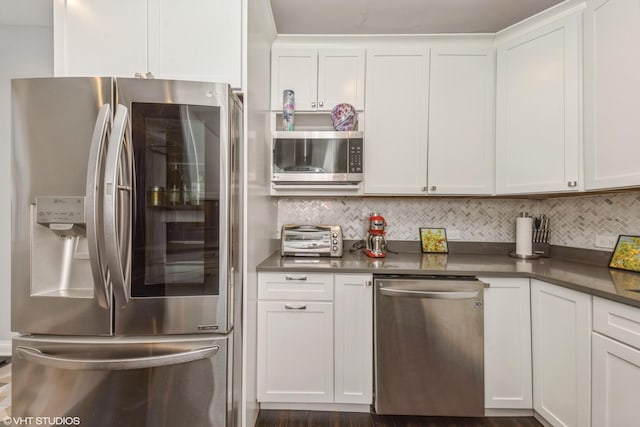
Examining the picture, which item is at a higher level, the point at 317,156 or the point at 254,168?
the point at 317,156

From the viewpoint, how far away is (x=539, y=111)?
179 centimetres

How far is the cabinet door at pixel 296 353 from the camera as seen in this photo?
1663mm

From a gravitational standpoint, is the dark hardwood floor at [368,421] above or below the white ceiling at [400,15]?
below

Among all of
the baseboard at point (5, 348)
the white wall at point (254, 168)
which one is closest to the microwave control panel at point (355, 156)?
the white wall at point (254, 168)

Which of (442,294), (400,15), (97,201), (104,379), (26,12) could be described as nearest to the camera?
(97,201)

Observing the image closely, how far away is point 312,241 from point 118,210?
121 centimetres

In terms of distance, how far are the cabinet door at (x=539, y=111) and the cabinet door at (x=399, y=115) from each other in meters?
0.52

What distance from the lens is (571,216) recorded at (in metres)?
2.01

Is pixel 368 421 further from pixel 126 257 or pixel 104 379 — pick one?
pixel 126 257

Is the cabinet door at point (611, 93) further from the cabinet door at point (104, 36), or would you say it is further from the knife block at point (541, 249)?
the cabinet door at point (104, 36)

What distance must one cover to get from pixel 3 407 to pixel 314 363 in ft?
6.29

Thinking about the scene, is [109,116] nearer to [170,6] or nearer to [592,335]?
[170,6]

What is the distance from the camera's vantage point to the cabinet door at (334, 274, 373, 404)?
1661mm

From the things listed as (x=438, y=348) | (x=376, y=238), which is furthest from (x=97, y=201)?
(x=438, y=348)
